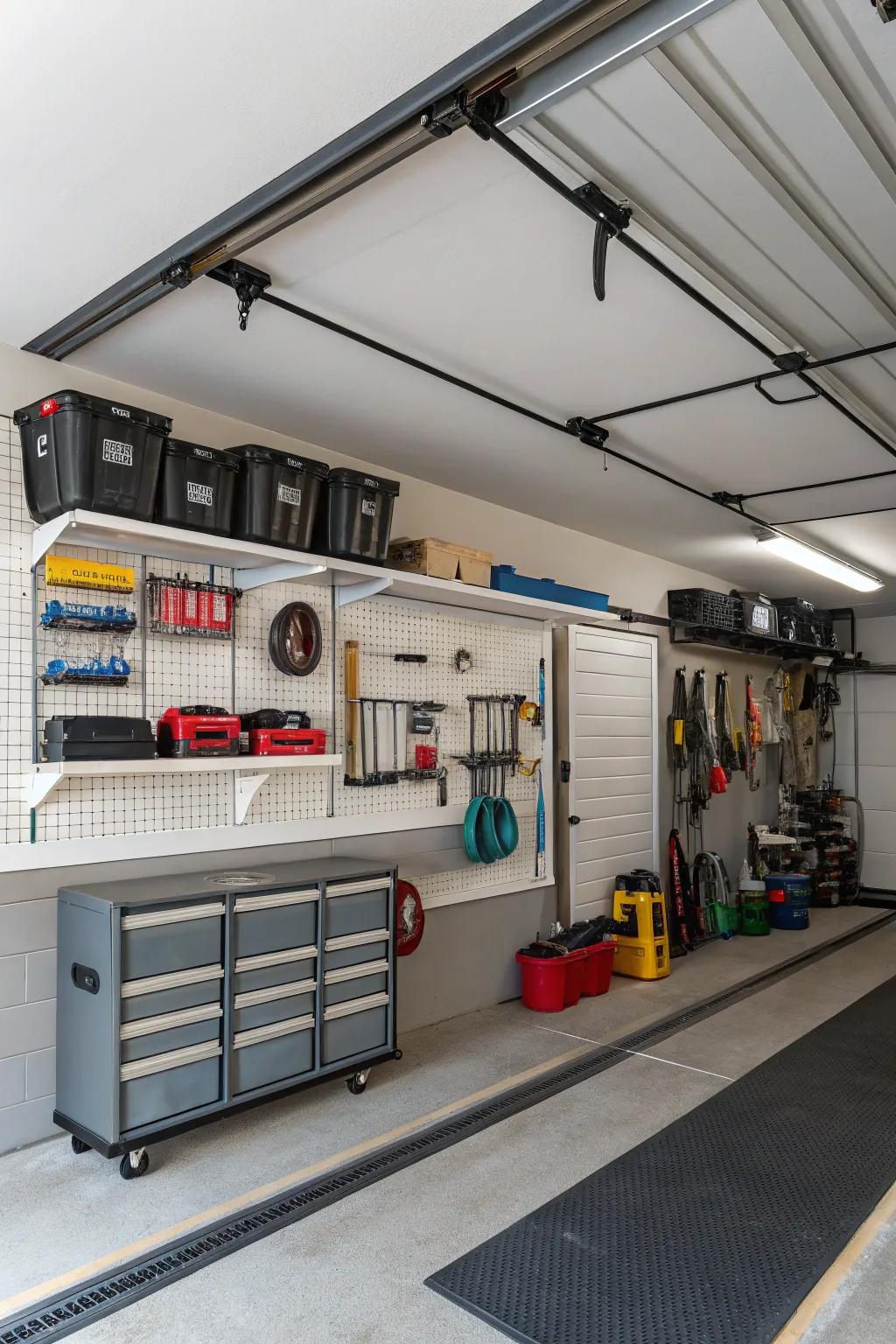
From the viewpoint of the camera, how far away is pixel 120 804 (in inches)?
140

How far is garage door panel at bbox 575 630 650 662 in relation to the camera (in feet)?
20.0

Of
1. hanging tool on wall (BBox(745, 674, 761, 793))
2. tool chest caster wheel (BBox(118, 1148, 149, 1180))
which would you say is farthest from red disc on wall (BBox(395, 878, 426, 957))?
hanging tool on wall (BBox(745, 674, 761, 793))

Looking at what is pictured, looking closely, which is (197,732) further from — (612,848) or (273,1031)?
(612,848)

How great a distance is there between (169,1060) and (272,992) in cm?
46

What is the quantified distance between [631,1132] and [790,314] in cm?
306

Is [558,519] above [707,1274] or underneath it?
above

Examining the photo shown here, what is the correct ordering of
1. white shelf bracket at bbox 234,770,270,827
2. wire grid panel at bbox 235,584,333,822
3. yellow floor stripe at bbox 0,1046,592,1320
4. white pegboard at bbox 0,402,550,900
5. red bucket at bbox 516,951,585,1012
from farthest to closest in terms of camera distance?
1. red bucket at bbox 516,951,585,1012
2. wire grid panel at bbox 235,584,333,822
3. white shelf bracket at bbox 234,770,270,827
4. white pegboard at bbox 0,402,550,900
5. yellow floor stripe at bbox 0,1046,592,1320

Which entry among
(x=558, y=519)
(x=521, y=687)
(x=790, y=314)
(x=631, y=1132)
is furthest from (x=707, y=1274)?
(x=558, y=519)

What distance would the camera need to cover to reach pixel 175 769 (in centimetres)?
344

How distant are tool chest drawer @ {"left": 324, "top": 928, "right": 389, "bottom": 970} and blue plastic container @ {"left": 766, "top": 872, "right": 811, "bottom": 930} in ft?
15.8

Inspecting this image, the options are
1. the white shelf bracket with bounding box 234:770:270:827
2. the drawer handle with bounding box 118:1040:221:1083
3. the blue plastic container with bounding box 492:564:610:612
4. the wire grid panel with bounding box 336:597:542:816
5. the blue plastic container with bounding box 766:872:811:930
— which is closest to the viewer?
the drawer handle with bounding box 118:1040:221:1083

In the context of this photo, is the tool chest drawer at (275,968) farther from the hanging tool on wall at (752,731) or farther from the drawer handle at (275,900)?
the hanging tool on wall at (752,731)

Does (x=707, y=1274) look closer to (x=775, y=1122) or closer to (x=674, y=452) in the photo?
(x=775, y=1122)

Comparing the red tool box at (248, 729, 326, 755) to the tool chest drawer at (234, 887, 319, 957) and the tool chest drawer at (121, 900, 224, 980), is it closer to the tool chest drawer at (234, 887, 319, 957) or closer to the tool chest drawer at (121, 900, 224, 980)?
the tool chest drawer at (234, 887, 319, 957)
